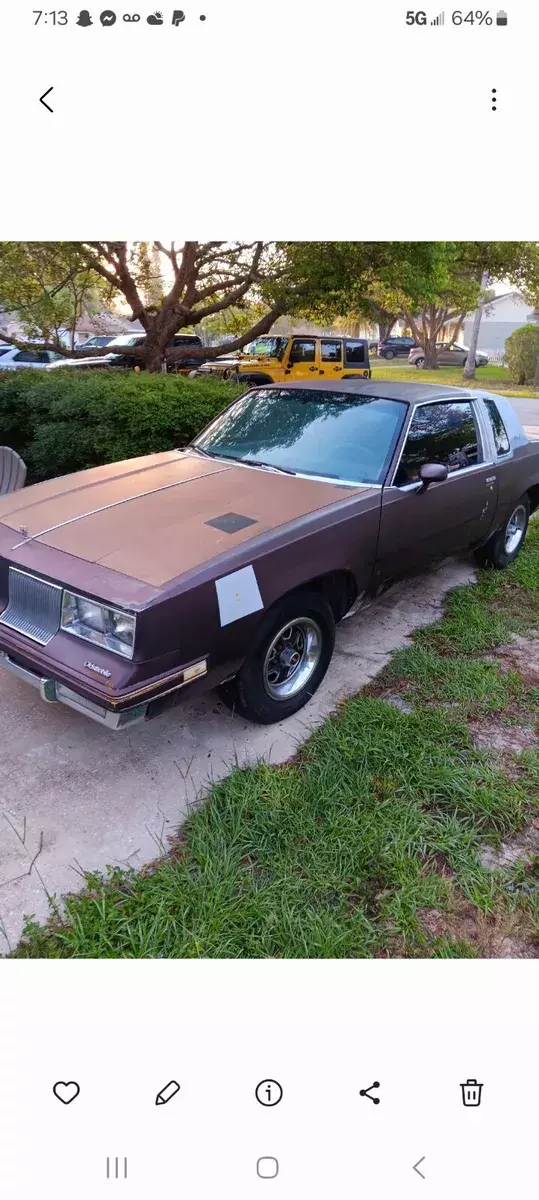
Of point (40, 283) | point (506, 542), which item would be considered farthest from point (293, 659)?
point (40, 283)

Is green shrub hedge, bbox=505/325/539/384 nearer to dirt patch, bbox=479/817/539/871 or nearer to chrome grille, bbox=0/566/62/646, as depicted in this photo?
dirt patch, bbox=479/817/539/871

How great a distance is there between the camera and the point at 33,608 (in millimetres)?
2771

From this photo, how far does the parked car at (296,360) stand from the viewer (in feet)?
45.5

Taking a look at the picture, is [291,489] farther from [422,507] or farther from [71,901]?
[71,901]

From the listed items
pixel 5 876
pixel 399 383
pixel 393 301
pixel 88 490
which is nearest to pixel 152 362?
pixel 393 301

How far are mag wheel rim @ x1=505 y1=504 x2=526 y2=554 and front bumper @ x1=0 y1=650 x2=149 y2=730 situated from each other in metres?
3.83

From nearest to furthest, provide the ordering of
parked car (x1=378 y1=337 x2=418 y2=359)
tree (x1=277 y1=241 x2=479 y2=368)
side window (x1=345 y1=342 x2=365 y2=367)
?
tree (x1=277 y1=241 x2=479 y2=368)
side window (x1=345 y1=342 x2=365 y2=367)
parked car (x1=378 y1=337 x2=418 y2=359)

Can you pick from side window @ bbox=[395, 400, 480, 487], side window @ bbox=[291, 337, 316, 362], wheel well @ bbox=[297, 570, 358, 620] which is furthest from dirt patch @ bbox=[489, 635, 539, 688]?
side window @ bbox=[291, 337, 316, 362]

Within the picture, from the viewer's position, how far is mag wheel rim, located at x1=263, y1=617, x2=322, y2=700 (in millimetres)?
3170

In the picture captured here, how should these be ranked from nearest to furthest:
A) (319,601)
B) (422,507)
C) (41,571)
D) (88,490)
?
(41,571) → (319,601) → (88,490) → (422,507)

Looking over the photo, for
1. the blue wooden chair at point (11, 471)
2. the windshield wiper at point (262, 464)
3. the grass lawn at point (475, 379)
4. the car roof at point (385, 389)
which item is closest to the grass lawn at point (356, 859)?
the windshield wiper at point (262, 464)

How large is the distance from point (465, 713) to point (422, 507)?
46.9 inches

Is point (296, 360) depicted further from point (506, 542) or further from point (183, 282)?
point (506, 542)

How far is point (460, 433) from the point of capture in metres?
4.34
